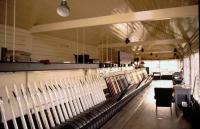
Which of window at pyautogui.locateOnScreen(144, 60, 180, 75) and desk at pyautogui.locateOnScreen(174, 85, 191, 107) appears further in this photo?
window at pyautogui.locateOnScreen(144, 60, 180, 75)

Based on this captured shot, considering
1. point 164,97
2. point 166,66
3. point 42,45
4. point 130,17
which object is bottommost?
point 164,97

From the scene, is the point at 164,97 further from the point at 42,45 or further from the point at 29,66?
the point at 29,66

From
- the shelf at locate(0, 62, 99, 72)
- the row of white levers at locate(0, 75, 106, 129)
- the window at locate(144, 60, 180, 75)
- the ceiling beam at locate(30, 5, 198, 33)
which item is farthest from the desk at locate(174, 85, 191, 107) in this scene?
the window at locate(144, 60, 180, 75)

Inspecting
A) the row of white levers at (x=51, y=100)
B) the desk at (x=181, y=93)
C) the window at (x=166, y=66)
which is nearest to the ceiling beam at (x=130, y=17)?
the row of white levers at (x=51, y=100)

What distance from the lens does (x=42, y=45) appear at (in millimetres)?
7297

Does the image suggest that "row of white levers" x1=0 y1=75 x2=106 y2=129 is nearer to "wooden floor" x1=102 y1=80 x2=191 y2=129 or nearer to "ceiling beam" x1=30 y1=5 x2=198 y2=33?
"wooden floor" x1=102 y1=80 x2=191 y2=129

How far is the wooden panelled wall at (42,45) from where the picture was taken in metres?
5.62

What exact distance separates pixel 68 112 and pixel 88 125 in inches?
23.5

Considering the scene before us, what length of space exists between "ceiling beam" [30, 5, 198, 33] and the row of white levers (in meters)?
1.56

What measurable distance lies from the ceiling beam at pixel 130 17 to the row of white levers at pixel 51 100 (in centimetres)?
156

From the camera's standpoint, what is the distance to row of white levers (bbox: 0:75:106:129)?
3.51 m

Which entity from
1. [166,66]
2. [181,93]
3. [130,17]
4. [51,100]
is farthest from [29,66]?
[166,66]

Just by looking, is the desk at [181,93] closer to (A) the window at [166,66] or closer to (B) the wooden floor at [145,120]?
(B) the wooden floor at [145,120]

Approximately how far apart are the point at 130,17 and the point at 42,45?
3.69 m
